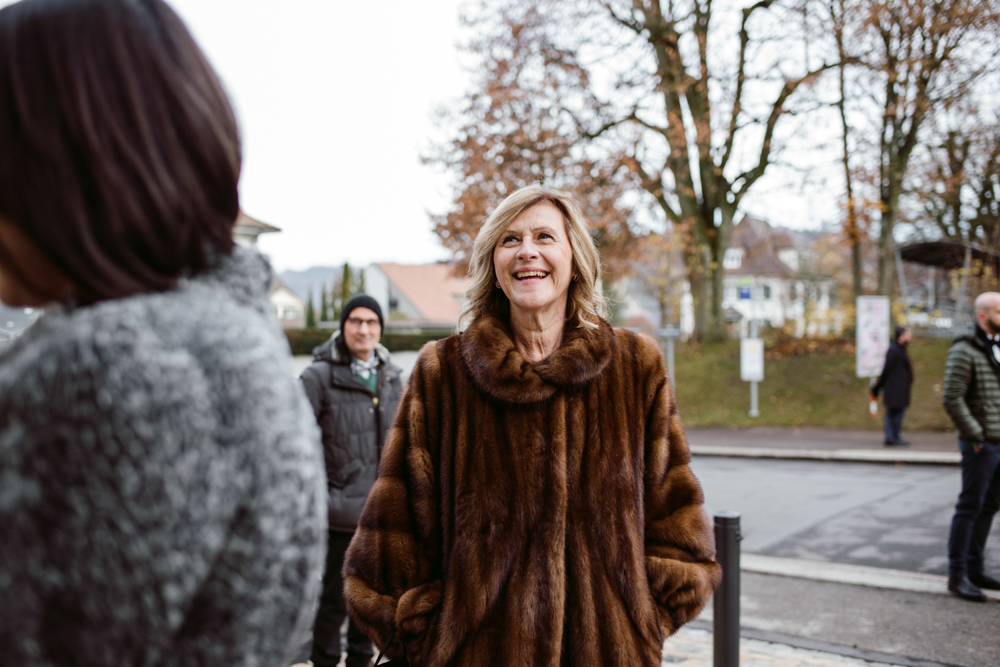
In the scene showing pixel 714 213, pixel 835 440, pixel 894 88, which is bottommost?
pixel 835 440

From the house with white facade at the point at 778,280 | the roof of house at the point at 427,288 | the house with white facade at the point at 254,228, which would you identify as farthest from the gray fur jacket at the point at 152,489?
the roof of house at the point at 427,288

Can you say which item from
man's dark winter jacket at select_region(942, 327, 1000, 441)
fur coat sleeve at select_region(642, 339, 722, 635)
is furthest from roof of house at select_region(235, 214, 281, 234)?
fur coat sleeve at select_region(642, 339, 722, 635)

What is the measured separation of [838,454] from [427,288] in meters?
49.7

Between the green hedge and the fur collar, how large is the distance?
16503mm

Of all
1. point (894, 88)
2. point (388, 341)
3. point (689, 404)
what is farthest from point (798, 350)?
point (388, 341)

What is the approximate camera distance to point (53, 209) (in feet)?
2.95

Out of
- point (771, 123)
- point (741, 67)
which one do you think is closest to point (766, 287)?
point (771, 123)

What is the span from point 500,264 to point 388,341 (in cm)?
2066

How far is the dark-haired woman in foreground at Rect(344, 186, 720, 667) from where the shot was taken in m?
2.15

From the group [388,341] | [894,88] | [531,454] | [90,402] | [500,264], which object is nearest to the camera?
[90,402]

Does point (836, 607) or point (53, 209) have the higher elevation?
point (53, 209)

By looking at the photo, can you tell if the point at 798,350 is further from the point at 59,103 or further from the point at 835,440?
the point at 59,103

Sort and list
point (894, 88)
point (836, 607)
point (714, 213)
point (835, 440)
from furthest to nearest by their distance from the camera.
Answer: point (714, 213) → point (894, 88) → point (835, 440) → point (836, 607)

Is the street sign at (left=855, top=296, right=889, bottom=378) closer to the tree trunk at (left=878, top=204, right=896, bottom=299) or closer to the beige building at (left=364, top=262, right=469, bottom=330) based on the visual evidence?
the tree trunk at (left=878, top=204, right=896, bottom=299)
